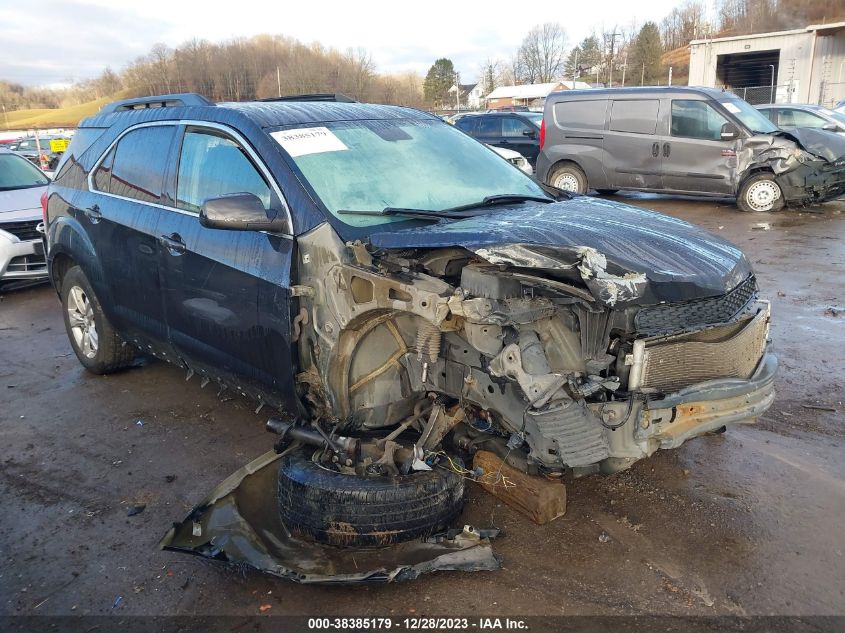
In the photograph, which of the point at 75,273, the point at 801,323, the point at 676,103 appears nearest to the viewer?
the point at 75,273

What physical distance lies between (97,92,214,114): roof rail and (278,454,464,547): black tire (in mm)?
2371

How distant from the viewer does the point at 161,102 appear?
4402 mm

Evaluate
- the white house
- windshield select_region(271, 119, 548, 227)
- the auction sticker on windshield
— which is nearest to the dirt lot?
windshield select_region(271, 119, 548, 227)

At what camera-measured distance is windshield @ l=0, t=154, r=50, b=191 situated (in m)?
8.95

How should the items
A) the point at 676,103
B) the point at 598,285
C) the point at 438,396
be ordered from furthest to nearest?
the point at 676,103
the point at 438,396
the point at 598,285

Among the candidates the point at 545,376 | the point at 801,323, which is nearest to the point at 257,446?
the point at 545,376

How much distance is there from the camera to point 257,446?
3.98 metres

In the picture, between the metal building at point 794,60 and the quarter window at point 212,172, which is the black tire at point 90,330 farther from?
the metal building at point 794,60

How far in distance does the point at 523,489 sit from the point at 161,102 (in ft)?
11.1

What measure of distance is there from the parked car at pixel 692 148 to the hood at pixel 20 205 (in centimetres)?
892

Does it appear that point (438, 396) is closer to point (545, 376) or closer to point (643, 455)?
point (545, 376)

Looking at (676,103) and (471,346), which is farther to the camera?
(676,103)

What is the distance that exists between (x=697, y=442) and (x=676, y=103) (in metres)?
9.00

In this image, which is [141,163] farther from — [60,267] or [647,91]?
[647,91]
